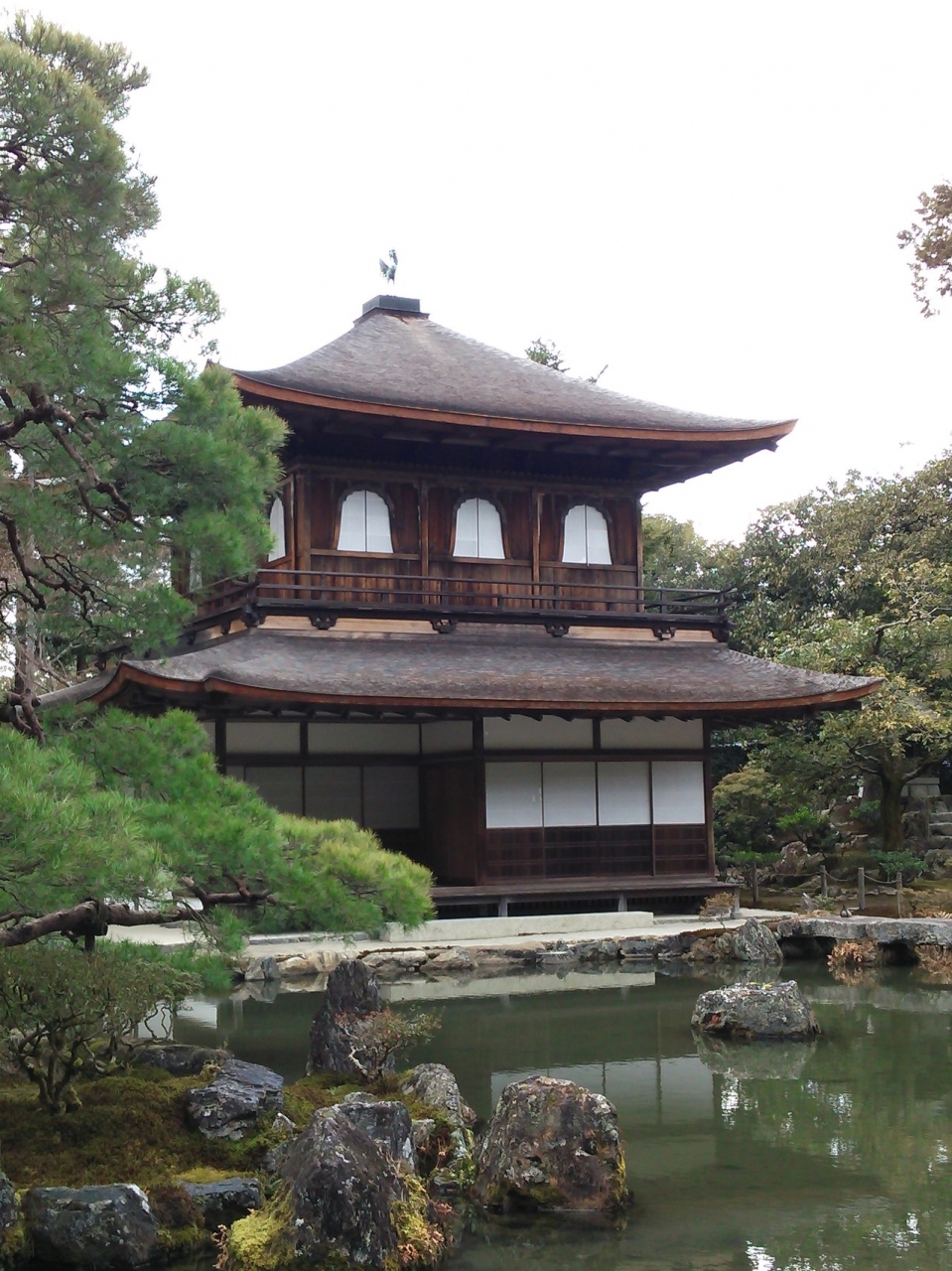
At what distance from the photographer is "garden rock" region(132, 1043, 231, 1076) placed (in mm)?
8617

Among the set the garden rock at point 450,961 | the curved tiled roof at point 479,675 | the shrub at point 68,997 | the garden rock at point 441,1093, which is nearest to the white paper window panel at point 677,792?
the curved tiled roof at point 479,675

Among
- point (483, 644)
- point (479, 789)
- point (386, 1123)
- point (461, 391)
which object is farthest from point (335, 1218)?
point (461, 391)

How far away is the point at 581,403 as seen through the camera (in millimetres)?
21172

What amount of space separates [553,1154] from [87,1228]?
240 cm

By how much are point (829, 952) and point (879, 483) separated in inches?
597

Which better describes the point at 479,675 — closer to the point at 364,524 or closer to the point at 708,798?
the point at 364,524

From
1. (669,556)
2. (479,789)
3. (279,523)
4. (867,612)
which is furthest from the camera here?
(669,556)

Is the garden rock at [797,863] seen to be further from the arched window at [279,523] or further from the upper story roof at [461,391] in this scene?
the arched window at [279,523]

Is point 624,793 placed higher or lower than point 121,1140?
higher

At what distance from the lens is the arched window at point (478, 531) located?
20.4 metres

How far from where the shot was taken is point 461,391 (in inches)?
801

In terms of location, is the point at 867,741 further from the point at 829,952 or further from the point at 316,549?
the point at 316,549

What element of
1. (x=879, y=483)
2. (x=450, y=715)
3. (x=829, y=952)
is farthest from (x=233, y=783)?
(x=879, y=483)

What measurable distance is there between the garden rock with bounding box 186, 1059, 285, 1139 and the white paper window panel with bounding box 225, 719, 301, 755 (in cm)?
1051
